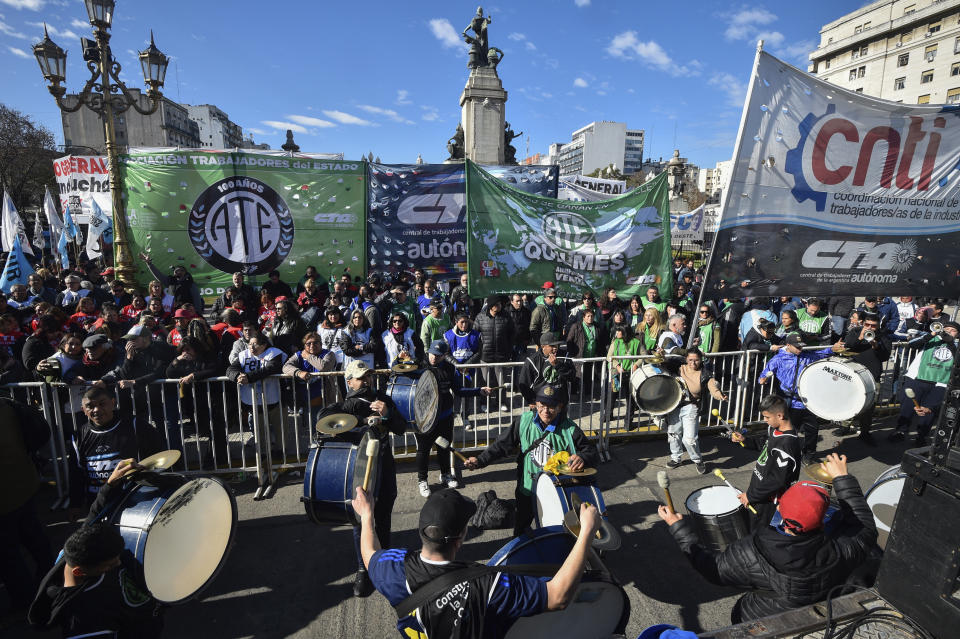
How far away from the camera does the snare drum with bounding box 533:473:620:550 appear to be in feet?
11.1

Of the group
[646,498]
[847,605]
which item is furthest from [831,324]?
[847,605]

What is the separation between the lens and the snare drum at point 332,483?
3785 millimetres

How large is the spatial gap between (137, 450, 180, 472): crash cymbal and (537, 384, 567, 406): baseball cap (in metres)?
2.66

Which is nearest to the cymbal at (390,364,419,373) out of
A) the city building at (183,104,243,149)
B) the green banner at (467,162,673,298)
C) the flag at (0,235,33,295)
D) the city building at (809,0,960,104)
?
the green banner at (467,162,673,298)

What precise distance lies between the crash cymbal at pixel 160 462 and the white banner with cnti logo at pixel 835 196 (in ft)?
18.8

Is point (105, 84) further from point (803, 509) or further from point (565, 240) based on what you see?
point (803, 509)

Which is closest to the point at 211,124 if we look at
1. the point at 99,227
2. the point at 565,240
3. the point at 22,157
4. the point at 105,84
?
the point at 22,157

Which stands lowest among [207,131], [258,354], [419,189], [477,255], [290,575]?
[290,575]

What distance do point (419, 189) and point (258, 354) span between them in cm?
654

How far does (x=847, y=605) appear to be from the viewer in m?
2.27

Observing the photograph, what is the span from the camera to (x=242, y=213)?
10.5 meters

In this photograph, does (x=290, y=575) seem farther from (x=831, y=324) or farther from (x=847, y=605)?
(x=831, y=324)

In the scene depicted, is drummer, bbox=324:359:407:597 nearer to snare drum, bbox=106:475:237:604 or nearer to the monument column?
snare drum, bbox=106:475:237:604

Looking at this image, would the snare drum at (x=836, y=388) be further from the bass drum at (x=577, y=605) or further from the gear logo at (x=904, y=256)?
the bass drum at (x=577, y=605)
